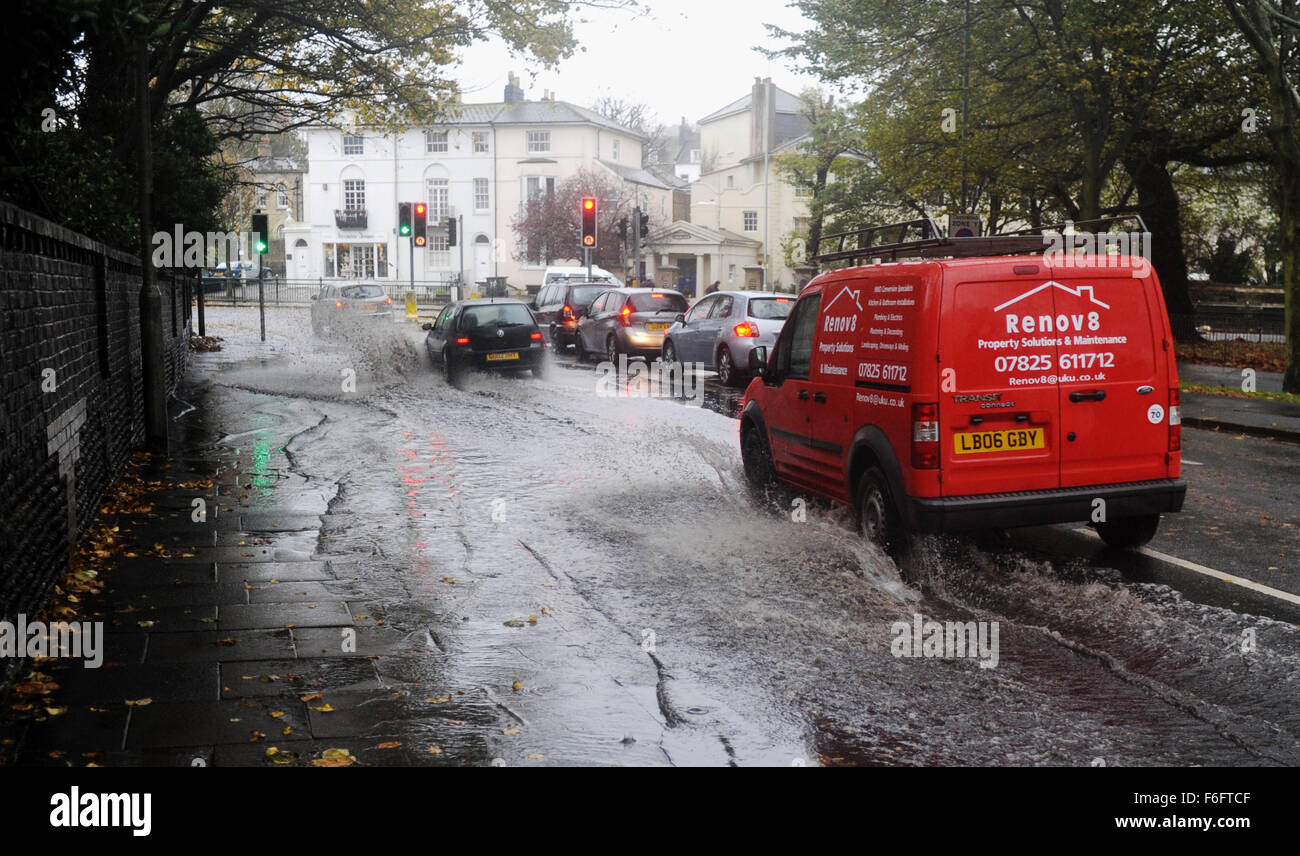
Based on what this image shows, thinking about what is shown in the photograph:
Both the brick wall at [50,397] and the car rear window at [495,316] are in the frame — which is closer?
the brick wall at [50,397]

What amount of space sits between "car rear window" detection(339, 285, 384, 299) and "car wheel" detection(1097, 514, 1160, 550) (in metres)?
32.9

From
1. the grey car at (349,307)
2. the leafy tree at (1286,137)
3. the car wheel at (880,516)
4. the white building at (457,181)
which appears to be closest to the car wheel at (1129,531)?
the car wheel at (880,516)

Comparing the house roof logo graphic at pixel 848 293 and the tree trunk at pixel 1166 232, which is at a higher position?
the tree trunk at pixel 1166 232

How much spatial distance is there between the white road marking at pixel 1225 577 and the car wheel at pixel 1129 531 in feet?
0.30

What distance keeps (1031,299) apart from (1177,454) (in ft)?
4.99

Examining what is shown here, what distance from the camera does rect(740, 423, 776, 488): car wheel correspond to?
10.7 metres

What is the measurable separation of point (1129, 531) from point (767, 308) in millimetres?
13529

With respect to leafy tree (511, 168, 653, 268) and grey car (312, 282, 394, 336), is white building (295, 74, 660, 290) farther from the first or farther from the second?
grey car (312, 282, 394, 336)

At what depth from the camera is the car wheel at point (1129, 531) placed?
27.7 ft

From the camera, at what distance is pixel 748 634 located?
648 cm

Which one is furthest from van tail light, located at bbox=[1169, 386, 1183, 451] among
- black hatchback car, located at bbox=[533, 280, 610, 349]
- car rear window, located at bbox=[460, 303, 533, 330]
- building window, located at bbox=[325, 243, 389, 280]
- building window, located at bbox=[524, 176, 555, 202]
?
building window, located at bbox=[325, 243, 389, 280]

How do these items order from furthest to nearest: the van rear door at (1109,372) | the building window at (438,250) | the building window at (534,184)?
the building window at (438,250) < the building window at (534,184) < the van rear door at (1109,372)

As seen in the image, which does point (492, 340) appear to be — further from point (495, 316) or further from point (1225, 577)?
point (1225, 577)

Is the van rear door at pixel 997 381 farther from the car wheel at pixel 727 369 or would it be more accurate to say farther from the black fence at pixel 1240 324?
the black fence at pixel 1240 324
